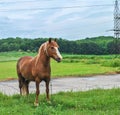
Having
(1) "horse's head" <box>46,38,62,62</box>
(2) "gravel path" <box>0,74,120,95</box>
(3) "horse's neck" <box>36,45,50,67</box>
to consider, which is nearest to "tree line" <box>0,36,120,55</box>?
(2) "gravel path" <box>0,74,120,95</box>

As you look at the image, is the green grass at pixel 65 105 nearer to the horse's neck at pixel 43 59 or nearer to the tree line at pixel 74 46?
the horse's neck at pixel 43 59

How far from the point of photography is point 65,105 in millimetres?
11164

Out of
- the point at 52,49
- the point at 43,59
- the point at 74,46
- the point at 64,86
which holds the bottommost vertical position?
the point at 64,86

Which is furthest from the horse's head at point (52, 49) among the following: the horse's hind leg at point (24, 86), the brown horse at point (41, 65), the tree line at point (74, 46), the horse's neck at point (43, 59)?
the tree line at point (74, 46)

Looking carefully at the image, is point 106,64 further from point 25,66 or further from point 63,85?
point 25,66

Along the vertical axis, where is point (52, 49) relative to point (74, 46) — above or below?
above

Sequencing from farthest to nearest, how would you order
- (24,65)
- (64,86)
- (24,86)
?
(64,86)
(24,86)
(24,65)

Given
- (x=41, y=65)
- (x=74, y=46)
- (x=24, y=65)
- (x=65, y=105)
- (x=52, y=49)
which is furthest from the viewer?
(x=74, y=46)

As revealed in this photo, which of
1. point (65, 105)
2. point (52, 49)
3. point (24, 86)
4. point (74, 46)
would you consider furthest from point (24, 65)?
point (74, 46)

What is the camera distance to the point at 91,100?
11766mm

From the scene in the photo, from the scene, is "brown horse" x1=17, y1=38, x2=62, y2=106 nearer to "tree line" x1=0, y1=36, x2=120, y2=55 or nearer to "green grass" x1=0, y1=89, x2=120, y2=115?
"green grass" x1=0, y1=89, x2=120, y2=115

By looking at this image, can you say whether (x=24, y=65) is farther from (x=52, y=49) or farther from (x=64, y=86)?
(x=64, y=86)

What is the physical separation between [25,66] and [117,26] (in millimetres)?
40952

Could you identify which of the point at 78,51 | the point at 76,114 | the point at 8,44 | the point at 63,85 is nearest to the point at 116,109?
the point at 76,114
